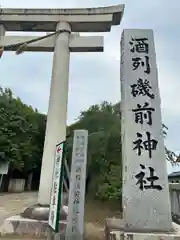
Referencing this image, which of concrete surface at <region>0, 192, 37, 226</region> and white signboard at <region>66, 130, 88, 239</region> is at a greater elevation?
white signboard at <region>66, 130, 88, 239</region>

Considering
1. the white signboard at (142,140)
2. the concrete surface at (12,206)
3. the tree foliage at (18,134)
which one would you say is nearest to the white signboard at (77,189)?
the white signboard at (142,140)

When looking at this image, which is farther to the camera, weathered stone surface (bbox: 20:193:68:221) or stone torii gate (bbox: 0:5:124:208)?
stone torii gate (bbox: 0:5:124:208)

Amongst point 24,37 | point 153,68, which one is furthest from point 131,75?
point 24,37

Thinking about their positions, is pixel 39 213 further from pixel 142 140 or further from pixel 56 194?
pixel 142 140

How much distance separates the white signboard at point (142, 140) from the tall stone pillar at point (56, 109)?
6.37ft

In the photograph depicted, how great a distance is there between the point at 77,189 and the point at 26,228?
4.93ft

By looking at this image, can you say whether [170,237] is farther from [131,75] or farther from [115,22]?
[115,22]

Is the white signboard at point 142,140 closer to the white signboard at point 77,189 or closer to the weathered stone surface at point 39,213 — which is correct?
the white signboard at point 77,189

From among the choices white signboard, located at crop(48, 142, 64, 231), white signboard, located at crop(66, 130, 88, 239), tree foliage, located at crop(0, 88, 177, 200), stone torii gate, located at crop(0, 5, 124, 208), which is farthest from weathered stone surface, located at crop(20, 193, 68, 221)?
tree foliage, located at crop(0, 88, 177, 200)

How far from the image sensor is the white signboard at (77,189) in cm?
347

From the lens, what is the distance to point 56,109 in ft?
17.5

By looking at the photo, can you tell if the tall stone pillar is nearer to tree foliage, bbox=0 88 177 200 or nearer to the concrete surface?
the concrete surface

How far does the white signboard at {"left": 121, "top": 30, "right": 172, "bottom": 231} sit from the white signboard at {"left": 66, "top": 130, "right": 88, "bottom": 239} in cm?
74

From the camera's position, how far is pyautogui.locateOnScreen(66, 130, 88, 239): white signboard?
347 cm
